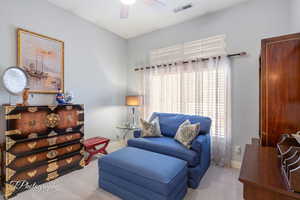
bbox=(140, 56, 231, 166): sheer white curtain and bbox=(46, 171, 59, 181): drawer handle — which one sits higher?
bbox=(140, 56, 231, 166): sheer white curtain

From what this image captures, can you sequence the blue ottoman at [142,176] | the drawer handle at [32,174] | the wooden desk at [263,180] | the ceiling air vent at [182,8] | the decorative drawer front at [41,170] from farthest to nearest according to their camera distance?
the ceiling air vent at [182,8] → the drawer handle at [32,174] → the decorative drawer front at [41,170] → the blue ottoman at [142,176] → the wooden desk at [263,180]

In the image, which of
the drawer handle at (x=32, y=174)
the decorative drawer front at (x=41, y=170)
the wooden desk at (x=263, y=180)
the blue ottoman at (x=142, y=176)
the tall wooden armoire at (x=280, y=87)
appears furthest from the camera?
the drawer handle at (x=32, y=174)

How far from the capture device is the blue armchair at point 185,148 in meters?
2.05

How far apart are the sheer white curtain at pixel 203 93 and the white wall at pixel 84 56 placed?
108cm

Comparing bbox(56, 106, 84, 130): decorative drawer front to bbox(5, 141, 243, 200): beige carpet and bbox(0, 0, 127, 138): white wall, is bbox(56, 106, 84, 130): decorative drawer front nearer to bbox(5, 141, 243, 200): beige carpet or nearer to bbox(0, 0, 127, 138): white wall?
bbox(0, 0, 127, 138): white wall

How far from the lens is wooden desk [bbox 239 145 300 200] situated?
0.77 metres

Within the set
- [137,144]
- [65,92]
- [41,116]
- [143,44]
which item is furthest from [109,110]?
[143,44]

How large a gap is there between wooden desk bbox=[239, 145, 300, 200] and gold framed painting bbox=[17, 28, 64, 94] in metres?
2.93

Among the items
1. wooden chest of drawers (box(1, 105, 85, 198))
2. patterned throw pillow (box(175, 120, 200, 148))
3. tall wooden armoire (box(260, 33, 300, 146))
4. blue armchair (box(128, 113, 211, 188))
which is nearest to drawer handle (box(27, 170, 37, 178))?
wooden chest of drawers (box(1, 105, 85, 198))

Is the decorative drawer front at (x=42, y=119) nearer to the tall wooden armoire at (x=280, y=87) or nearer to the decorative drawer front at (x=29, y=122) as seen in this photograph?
the decorative drawer front at (x=29, y=122)

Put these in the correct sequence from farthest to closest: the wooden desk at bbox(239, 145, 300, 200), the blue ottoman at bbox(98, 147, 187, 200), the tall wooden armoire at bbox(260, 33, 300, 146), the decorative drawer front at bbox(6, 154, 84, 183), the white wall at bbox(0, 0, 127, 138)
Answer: the white wall at bbox(0, 0, 127, 138) → the decorative drawer front at bbox(6, 154, 84, 183) → the blue ottoman at bbox(98, 147, 187, 200) → the tall wooden armoire at bbox(260, 33, 300, 146) → the wooden desk at bbox(239, 145, 300, 200)

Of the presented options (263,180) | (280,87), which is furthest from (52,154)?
(280,87)

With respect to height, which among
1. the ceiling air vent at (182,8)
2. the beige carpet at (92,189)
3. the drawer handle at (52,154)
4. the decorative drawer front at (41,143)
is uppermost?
the ceiling air vent at (182,8)

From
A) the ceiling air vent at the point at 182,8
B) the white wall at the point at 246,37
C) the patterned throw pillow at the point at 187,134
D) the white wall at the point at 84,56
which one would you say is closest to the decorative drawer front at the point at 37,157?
the white wall at the point at 84,56
